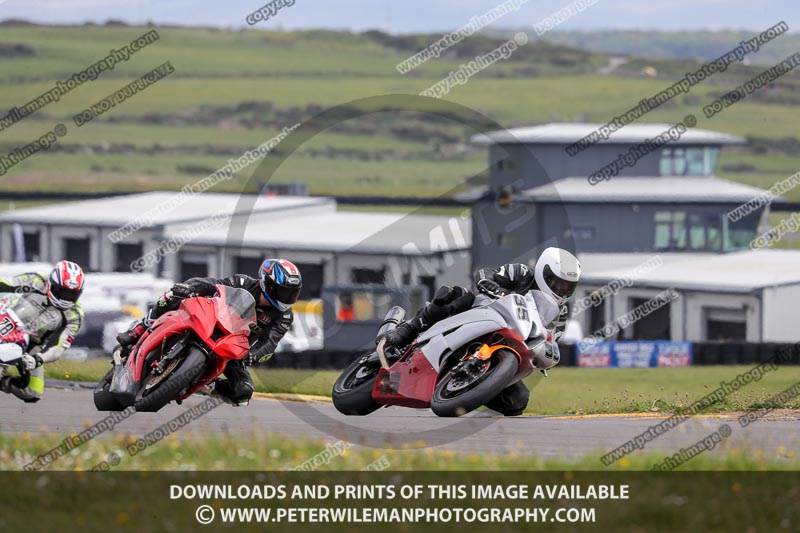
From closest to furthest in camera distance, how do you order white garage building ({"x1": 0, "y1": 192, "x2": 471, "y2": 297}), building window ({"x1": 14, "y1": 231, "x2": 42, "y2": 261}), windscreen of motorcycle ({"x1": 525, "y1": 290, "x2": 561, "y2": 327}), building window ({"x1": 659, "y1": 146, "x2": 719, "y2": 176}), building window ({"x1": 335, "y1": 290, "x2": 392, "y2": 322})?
windscreen of motorcycle ({"x1": 525, "y1": 290, "x2": 561, "y2": 327}), building window ({"x1": 335, "y1": 290, "x2": 392, "y2": 322}), white garage building ({"x1": 0, "y1": 192, "x2": 471, "y2": 297}), building window ({"x1": 659, "y1": 146, "x2": 719, "y2": 176}), building window ({"x1": 14, "y1": 231, "x2": 42, "y2": 261})

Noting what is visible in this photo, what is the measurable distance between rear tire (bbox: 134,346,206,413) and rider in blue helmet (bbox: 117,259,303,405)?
64cm

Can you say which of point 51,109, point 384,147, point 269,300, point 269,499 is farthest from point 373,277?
point 51,109

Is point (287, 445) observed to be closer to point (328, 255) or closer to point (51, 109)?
point (328, 255)

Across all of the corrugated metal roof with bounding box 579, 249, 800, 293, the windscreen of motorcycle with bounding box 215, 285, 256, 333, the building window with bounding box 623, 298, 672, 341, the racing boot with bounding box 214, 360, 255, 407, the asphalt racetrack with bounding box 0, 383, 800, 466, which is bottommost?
the building window with bounding box 623, 298, 672, 341

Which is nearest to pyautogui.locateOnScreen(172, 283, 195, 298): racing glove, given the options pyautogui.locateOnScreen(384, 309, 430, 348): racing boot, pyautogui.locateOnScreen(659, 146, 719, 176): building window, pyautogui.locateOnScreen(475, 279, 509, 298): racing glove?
pyautogui.locateOnScreen(384, 309, 430, 348): racing boot

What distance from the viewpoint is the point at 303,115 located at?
507 ft

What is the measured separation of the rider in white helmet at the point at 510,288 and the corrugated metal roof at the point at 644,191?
47.7m

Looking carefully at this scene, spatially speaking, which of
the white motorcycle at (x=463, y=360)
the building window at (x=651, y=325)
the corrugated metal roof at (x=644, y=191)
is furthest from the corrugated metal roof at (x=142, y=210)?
the white motorcycle at (x=463, y=360)

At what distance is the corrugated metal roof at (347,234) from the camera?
188ft

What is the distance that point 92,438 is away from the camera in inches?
423

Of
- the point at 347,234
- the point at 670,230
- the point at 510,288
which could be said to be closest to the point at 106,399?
the point at 510,288

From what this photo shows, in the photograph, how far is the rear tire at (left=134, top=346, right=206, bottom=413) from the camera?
12.1 metres

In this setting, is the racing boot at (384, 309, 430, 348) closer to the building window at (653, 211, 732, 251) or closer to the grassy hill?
the building window at (653, 211, 732, 251)

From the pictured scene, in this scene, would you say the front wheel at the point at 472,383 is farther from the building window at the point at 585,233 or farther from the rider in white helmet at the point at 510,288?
the building window at the point at 585,233
